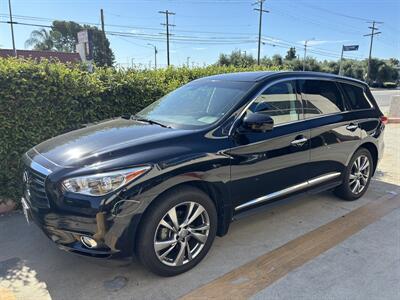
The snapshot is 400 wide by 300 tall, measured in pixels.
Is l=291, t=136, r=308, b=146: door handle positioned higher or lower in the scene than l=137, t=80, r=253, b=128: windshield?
lower

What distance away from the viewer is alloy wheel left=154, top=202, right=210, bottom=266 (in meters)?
2.63

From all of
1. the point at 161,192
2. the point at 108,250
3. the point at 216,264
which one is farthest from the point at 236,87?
the point at 108,250

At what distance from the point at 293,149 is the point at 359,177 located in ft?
5.27

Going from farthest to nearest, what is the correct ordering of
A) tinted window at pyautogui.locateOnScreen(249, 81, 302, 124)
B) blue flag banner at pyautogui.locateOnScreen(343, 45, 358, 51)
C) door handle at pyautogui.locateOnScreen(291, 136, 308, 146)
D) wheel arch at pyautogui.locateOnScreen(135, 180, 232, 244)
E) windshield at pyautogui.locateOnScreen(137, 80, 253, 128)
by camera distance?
blue flag banner at pyautogui.locateOnScreen(343, 45, 358, 51) < door handle at pyautogui.locateOnScreen(291, 136, 308, 146) < tinted window at pyautogui.locateOnScreen(249, 81, 302, 124) < windshield at pyautogui.locateOnScreen(137, 80, 253, 128) < wheel arch at pyautogui.locateOnScreen(135, 180, 232, 244)

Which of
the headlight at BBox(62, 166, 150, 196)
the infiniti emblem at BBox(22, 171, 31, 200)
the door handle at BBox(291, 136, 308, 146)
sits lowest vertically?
the infiniti emblem at BBox(22, 171, 31, 200)

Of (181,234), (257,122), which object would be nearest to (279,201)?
(257,122)

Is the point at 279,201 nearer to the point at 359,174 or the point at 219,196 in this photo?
the point at 219,196

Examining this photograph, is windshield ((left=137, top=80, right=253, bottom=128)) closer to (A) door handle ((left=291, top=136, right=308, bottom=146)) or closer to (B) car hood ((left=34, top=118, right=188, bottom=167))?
(B) car hood ((left=34, top=118, right=188, bottom=167))

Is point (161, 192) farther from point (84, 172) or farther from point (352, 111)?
point (352, 111)

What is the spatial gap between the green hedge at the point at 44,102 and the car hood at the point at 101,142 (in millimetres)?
1131

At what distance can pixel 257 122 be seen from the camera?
2928 millimetres

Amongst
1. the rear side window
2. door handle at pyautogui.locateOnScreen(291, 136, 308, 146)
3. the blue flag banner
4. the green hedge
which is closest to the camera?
door handle at pyautogui.locateOnScreen(291, 136, 308, 146)

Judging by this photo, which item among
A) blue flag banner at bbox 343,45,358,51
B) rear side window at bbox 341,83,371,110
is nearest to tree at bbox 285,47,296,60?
blue flag banner at bbox 343,45,358,51

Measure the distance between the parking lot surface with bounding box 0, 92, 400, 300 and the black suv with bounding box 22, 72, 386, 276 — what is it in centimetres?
23
